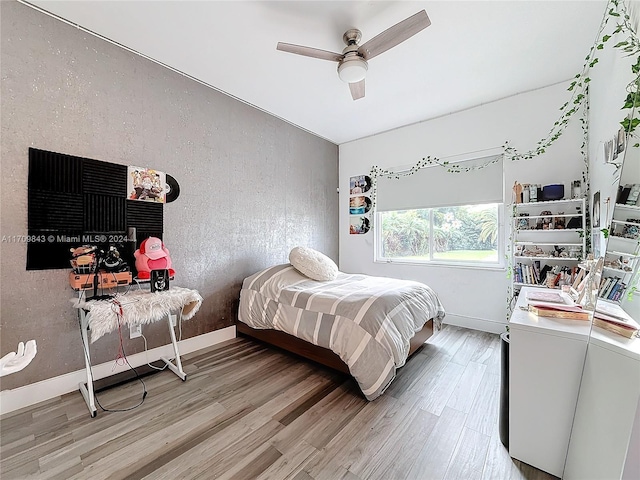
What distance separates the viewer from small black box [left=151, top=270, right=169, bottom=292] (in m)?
2.11

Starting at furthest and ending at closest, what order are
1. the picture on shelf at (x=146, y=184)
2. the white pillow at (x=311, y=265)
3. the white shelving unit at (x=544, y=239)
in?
1. the white pillow at (x=311, y=265)
2. the white shelving unit at (x=544, y=239)
3. the picture on shelf at (x=146, y=184)

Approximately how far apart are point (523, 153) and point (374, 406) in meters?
3.20

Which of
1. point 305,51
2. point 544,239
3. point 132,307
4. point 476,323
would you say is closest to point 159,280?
point 132,307

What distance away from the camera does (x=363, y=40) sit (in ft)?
7.28

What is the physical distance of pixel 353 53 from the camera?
205 centimetres

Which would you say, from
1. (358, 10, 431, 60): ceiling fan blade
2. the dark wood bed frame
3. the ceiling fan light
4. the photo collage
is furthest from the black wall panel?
the photo collage

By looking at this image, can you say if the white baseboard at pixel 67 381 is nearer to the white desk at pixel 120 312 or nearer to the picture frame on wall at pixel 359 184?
the white desk at pixel 120 312

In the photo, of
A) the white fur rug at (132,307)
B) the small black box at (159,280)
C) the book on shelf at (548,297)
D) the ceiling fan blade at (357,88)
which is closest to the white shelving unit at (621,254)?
the book on shelf at (548,297)

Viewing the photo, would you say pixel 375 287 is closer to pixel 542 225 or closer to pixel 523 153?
pixel 542 225

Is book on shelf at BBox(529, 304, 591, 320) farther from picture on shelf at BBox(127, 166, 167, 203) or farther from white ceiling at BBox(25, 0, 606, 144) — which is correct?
picture on shelf at BBox(127, 166, 167, 203)

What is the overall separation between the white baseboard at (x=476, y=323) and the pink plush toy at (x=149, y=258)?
3.48m

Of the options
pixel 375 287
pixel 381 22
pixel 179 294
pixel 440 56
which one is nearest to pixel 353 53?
pixel 381 22

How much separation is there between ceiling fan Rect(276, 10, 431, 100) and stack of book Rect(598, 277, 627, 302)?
5.88ft

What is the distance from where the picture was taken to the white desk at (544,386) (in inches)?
49.4
